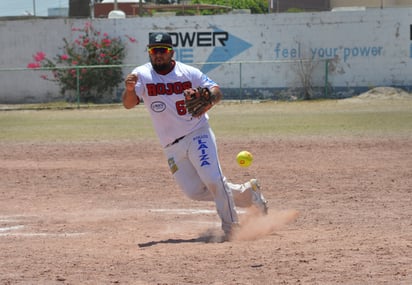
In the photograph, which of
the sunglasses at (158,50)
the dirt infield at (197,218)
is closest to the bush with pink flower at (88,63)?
the dirt infield at (197,218)

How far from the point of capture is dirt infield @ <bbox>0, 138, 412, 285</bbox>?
5941 millimetres

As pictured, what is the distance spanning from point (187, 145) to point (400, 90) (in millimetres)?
21820

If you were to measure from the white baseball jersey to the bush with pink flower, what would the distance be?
75.1 ft

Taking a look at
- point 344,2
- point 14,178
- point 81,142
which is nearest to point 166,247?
point 14,178

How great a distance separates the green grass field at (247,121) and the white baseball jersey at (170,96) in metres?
10.3

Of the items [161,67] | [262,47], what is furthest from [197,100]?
[262,47]

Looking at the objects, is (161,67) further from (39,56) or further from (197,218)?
(39,56)

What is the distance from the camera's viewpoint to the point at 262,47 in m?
29.7

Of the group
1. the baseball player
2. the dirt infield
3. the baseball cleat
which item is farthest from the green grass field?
the baseball player

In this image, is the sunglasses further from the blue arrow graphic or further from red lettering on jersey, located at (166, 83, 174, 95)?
the blue arrow graphic

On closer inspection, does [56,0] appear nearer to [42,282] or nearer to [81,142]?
[81,142]

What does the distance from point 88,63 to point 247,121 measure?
11.7m

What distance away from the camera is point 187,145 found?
24.6ft

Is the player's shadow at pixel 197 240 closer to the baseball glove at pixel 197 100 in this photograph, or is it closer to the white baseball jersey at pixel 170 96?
the white baseball jersey at pixel 170 96
